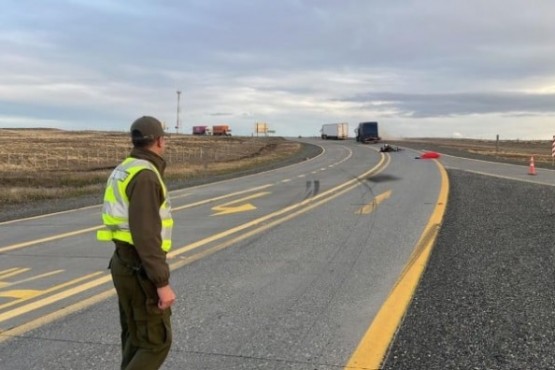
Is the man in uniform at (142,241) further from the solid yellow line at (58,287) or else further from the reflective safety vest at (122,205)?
the solid yellow line at (58,287)

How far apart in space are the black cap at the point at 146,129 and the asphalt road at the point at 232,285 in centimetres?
180

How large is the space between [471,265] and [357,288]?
1.77 meters

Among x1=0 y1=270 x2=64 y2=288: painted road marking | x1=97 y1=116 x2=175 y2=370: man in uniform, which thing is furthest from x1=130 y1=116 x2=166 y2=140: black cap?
x1=0 y1=270 x2=64 y2=288: painted road marking

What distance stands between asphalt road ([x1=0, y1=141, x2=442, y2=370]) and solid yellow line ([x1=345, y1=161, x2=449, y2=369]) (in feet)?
0.29

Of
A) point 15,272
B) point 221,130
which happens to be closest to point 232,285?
point 15,272

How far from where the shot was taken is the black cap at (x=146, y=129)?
3320 millimetres

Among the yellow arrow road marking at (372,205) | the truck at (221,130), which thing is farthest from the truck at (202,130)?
the yellow arrow road marking at (372,205)

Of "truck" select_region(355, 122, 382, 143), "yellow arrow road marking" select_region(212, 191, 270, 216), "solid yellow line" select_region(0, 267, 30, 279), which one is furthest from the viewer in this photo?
"truck" select_region(355, 122, 382, 143)

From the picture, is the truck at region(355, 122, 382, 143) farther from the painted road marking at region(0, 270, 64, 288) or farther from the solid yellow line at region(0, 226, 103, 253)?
the painted road marking at region(0, 270, 64, 288)

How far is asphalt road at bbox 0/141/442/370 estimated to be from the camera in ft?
14.8

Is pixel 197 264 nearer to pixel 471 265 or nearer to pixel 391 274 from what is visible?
pixel 391 274

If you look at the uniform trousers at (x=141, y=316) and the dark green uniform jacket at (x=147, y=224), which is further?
the uniform trousers at (x=141, y=316)

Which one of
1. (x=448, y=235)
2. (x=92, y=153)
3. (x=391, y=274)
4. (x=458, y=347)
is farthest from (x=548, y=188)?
(x=92, y=153)

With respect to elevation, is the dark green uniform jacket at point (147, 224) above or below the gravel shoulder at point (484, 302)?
above
